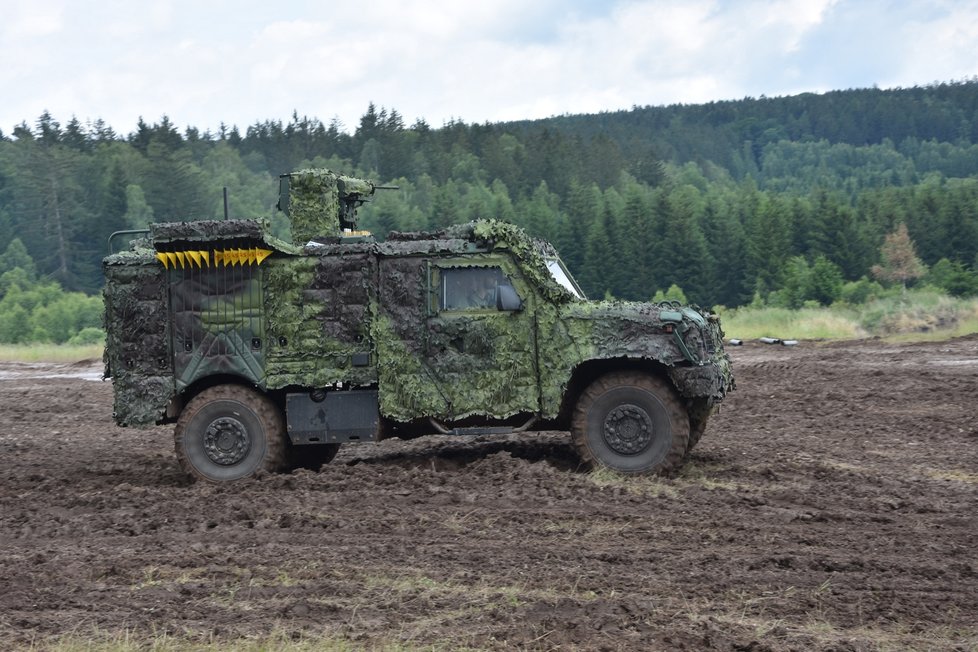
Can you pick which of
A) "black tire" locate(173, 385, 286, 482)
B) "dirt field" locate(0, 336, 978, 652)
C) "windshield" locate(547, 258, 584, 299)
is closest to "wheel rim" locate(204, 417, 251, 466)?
"black tire" locate(173, 385, 286, 482)

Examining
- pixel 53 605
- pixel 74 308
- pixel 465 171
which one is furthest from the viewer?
pixel 465 171

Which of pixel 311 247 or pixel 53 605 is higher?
pixel 311 247

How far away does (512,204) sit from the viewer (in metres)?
92.6

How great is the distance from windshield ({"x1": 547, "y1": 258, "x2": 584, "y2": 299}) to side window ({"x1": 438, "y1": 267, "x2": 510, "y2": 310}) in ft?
2.18

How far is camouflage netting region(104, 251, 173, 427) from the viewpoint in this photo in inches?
494

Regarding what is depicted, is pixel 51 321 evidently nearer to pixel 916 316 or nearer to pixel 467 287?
pixel 916 316

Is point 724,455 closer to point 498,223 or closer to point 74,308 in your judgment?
point 498,223

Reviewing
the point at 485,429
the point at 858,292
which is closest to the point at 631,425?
the point at 485,429

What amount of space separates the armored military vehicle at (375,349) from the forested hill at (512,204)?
41791 mm

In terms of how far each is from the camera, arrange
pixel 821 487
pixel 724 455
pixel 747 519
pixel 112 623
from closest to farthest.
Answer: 1. pixel 112 623
2. pixel 747 519
3. pixel 821 487
4. pixel 724 455

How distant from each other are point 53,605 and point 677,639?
13.2ft

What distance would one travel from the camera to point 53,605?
26.7 feet

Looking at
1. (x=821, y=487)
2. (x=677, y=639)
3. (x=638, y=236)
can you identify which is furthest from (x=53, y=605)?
(x=638, y=236)

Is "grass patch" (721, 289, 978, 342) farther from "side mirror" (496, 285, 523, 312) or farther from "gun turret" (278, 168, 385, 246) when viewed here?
"side mirror" (496, 285, 523, 312)
